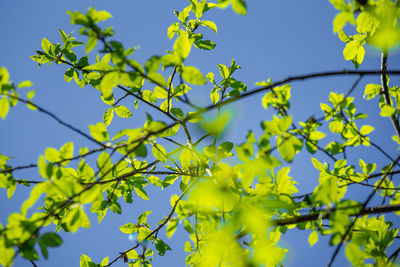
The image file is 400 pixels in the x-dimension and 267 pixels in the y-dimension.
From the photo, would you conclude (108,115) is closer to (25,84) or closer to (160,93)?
(160,93)

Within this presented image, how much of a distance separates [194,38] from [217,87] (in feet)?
1.55

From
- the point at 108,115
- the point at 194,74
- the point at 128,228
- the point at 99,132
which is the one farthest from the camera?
the point at 128,228

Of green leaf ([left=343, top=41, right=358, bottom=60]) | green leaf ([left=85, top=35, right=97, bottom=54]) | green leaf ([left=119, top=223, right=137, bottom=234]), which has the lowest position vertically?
green leaf ([left=119, top=223, right=137, bottom=234])

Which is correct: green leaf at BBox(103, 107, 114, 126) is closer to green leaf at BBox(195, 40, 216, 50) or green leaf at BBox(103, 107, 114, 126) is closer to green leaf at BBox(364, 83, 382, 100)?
green leaf at BBox(195, 40, 216, 50)

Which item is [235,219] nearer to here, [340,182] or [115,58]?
[115,58]

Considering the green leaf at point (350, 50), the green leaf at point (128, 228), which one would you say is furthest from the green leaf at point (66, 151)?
the green leaf at point (350, 50)

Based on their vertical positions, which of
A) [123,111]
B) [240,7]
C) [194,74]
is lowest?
[194,74]

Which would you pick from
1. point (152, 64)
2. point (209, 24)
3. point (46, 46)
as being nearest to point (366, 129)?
point (209, 24)

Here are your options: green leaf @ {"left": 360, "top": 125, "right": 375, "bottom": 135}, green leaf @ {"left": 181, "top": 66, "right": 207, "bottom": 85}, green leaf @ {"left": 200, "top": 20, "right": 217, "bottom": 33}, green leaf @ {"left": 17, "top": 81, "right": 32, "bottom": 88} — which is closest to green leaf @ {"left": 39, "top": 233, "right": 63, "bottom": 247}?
green leaf @ {"left": 17, "top": 81, "right": 32, "bottom": 88}

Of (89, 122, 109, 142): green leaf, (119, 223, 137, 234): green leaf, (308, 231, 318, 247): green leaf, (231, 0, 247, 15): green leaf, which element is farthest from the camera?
(119, 223, 137, 234): green leaf

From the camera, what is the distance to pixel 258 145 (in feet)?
3.70

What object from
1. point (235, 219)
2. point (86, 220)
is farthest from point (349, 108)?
point (86, 220)

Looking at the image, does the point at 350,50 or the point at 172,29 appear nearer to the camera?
the point at 350,50

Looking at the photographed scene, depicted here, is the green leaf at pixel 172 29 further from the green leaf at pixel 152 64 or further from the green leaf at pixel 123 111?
the green leaf at pixel 152 64
